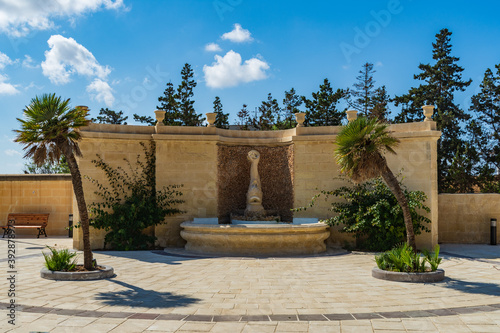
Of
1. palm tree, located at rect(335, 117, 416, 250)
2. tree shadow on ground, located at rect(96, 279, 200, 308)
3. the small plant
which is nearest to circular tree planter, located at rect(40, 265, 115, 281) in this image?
the small plant

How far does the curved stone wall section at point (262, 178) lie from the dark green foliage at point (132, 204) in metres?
1.78

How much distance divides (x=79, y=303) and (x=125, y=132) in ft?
26.5

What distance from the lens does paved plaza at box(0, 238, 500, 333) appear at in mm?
5430

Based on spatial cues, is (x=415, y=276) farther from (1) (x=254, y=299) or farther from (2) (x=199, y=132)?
(2) (x=199, y=132)

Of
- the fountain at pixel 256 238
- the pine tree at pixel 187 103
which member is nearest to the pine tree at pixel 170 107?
the pine tree at pixel 187 103

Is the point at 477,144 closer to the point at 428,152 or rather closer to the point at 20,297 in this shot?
the point at 428,152

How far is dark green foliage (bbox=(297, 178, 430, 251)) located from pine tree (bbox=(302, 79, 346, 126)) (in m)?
14.8

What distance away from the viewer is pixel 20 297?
671cm

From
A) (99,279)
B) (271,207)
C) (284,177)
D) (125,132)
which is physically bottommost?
(99,279)

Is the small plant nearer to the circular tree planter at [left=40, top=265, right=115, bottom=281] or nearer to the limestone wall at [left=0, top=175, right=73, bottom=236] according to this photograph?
the circular tree planter at [left=40, top=265, right=115, bottom=281]

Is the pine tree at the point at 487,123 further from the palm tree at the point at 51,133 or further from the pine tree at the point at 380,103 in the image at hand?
the palm tree at the point at 51,133

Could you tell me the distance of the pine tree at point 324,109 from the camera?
27.4 metres

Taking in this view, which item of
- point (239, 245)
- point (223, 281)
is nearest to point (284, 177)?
point (239, 245)

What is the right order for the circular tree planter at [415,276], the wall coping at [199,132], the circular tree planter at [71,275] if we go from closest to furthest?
1. the circular tree planter at [415,276]
2. the circular tree planter at [71,275]
3. the wall coping at [199,132]
